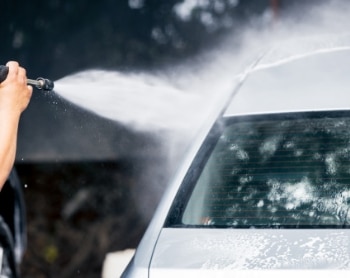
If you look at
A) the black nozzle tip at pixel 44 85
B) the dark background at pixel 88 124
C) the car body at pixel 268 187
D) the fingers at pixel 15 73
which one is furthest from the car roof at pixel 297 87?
the dark background at pixel 88 124

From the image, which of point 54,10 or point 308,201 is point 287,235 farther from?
point 54,10

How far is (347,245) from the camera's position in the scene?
2.92 meters

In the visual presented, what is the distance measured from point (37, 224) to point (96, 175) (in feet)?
2.24

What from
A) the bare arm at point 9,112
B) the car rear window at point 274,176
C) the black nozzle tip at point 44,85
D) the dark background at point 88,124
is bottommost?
the dark background at point 88,124

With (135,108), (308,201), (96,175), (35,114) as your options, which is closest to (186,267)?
(308,201)

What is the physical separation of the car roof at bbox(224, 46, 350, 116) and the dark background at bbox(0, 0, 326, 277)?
130 inches

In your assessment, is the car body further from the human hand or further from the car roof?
the human hand

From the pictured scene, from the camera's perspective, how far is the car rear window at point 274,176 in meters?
3.35

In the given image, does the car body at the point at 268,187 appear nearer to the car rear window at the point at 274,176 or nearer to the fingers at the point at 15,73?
the car rear window at the point at 274,176

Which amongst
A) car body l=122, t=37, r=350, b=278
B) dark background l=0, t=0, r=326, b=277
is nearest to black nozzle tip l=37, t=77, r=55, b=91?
car body l=122, t=37, r=350, b=278

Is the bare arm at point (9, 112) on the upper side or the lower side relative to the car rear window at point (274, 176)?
upper

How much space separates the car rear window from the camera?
3.35m

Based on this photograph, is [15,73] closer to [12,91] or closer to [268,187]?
[12,91]

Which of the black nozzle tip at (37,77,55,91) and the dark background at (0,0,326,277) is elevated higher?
the black nozzle tip at (37,77,55,91)
